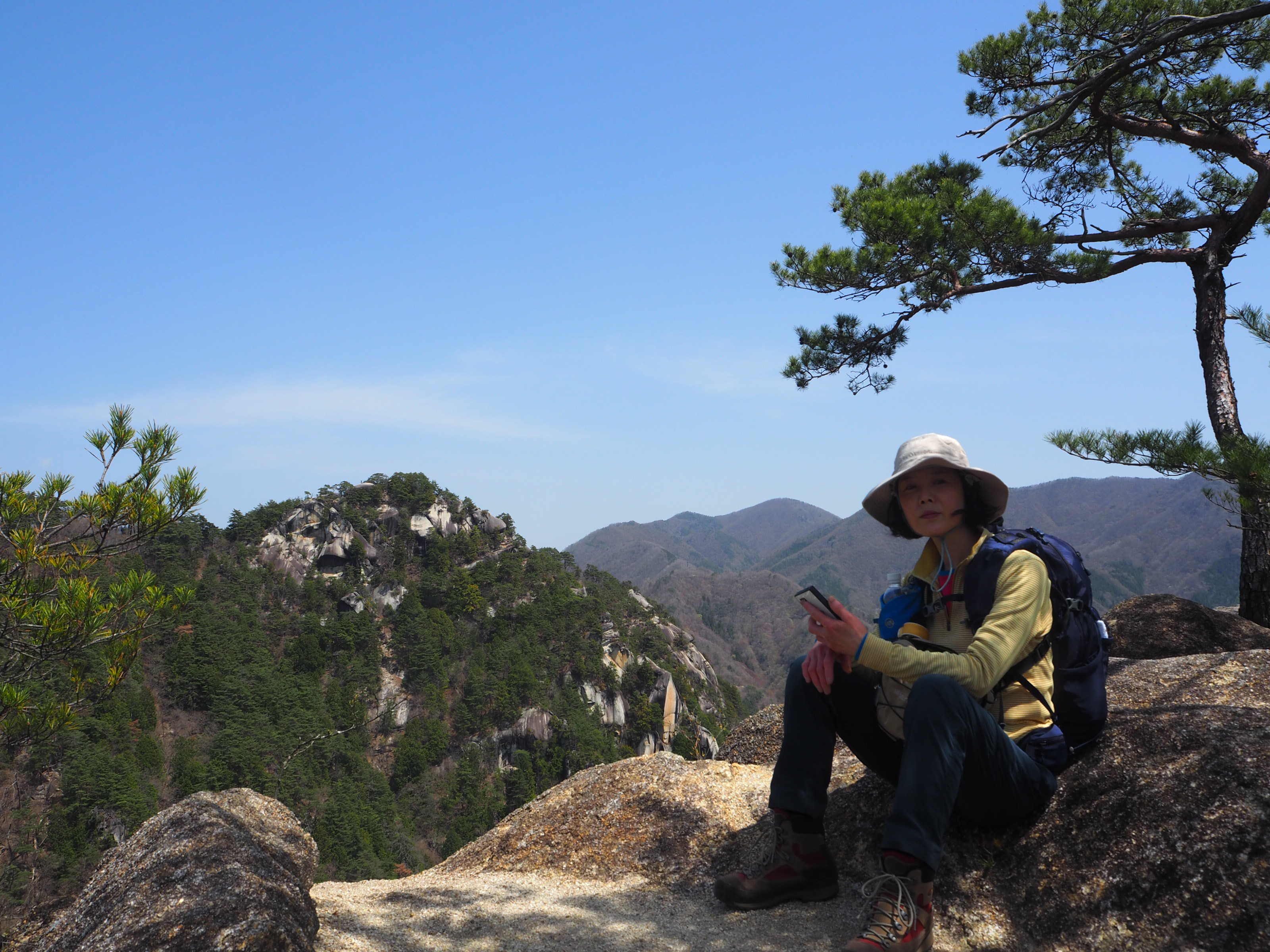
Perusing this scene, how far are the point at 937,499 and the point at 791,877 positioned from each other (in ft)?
4.71

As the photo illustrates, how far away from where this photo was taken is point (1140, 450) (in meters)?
5.00

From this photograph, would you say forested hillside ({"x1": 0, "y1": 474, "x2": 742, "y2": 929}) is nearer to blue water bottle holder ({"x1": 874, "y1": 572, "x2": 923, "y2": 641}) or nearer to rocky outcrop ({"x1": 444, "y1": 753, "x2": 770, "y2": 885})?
rocky outcrop ({"x1": 444, "y1": 753, "x2": 770, "y2": 885})

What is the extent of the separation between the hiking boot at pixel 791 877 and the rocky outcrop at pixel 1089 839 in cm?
8

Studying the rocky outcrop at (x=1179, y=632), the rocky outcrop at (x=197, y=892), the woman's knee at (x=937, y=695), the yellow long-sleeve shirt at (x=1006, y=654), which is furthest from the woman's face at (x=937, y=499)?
the rocky outcrop at (x=1179, y=632)

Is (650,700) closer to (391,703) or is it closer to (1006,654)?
(391,703)

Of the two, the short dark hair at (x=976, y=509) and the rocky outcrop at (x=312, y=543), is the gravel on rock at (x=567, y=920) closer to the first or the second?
the short dark hair at (x=976, y=509)

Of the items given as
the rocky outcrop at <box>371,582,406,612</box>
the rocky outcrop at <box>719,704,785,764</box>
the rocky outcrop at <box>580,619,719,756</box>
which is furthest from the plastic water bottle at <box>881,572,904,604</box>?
the rocky outcrop at <box>371,582,406,612</box>

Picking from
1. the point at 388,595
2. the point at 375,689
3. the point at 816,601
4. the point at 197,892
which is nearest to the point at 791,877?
the point at 816,601

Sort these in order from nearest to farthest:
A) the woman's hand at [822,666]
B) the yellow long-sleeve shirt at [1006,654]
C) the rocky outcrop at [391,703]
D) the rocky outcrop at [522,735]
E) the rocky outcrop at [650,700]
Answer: the yellow long-sleeve shirt at [1006,654] → the woman's hand at [822,666] → the rocky outcrop at [522,735] → the rocky outcrop at [391,703] → the rocky outcrop at [650,700]

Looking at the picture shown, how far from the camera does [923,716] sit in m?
2.29

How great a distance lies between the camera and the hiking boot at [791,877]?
2.85m

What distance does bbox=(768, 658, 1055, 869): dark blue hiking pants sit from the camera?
7.47 ft

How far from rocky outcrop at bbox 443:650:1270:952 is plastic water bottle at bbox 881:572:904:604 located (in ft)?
2.75

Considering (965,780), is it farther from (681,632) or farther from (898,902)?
(681,632)
